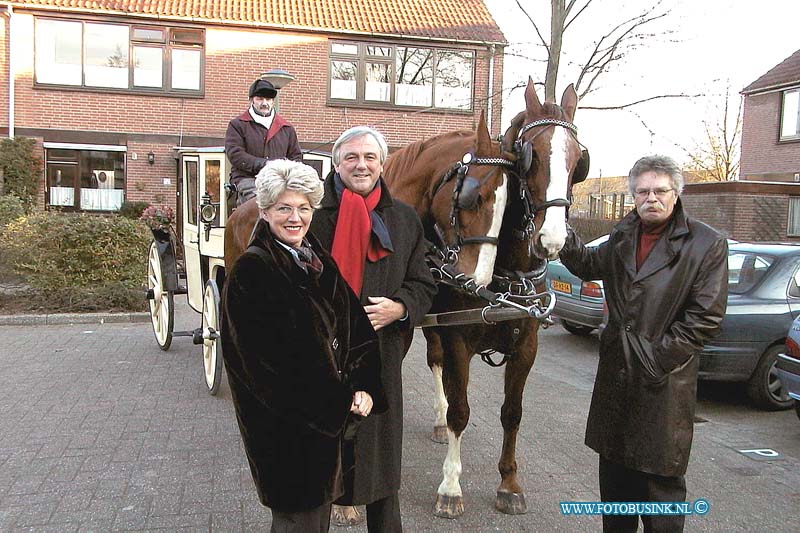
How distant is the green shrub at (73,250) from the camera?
8961 millimetres

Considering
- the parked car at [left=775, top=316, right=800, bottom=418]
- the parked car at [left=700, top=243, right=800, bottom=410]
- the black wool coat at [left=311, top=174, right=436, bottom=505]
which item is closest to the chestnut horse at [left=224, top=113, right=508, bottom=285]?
the black wool coat at [left=311, top=174, right=436, bottom=505]

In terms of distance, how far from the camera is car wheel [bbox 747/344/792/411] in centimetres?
623

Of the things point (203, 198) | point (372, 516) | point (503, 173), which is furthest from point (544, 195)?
point (203, 198)

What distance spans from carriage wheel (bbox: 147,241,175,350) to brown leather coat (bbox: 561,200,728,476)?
536 centimetres

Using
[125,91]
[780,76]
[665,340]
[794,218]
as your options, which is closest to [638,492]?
[665,340]

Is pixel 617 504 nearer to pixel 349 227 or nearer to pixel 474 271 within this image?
pixel 474 271

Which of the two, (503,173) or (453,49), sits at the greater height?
(453,49)

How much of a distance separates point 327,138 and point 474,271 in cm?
1480

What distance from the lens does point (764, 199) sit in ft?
52.2

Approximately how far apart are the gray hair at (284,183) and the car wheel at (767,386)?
18.5 ft

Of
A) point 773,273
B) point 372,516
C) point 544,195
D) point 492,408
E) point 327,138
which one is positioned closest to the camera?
point 372,516

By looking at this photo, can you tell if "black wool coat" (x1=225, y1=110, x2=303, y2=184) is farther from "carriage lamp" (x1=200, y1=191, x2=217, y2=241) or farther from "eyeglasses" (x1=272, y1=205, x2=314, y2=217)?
"eyeglasses" (x1=272, y1=205, x2=314, y2=217)

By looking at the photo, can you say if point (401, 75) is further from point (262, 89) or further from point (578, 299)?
point (262, 89)

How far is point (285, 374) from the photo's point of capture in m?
2.11
